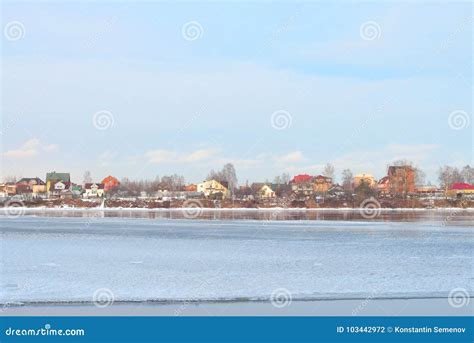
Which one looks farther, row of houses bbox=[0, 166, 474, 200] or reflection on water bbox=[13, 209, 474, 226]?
row of houses bbox=[0, 166, 474, 200]

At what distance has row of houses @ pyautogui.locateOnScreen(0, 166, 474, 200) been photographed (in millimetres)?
107175

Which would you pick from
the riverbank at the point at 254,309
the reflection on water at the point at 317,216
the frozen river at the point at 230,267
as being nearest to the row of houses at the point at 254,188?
the reflection on water at the point at 317,216

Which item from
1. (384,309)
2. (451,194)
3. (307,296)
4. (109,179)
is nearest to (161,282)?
(307,296)

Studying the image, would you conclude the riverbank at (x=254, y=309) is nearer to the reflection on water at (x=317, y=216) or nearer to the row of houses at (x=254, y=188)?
the reflection on water at (x=317, y=216)

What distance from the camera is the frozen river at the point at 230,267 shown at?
13.7 meters

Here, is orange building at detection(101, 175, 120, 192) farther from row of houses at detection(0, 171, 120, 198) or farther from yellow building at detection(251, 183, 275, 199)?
yellow building at detection(251, 183, 275, 199)

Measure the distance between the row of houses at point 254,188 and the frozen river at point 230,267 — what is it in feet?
263

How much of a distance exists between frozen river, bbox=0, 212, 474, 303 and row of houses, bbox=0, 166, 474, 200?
80224 millimetres

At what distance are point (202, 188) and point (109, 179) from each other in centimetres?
3078

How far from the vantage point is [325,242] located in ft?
82.8

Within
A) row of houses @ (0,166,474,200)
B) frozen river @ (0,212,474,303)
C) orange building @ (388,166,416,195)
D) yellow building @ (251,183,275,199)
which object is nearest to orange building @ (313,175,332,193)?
row of houses @ (0,166,474,200)

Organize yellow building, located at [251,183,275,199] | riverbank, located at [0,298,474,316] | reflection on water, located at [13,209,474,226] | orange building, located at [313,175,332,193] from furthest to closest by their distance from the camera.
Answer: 1. yellow building, located at [251,183,275,199]
2. orange building, located at [313,175,332,193]
3. reflection on water, located at [13,209,474,226]
4. riverbank, located at [0,298,474,316]

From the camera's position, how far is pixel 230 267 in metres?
17.5
